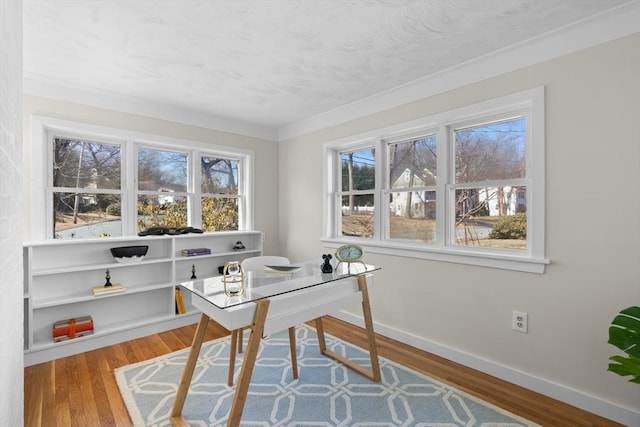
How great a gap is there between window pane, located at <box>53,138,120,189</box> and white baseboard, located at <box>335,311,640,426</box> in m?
3.27

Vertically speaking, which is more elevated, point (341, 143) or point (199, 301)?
point (341, 143)

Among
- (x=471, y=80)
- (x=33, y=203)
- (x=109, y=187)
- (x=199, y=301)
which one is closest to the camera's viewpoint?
(x=199, y=301)

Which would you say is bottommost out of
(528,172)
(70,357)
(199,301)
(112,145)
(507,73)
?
(70,357)

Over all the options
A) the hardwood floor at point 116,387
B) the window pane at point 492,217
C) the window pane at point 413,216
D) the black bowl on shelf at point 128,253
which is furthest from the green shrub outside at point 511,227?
the black bowl on shelf at point 128,253

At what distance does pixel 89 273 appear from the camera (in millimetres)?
2969

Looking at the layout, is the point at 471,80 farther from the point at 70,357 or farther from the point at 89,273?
the point at 70,357

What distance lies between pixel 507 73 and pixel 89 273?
4041 mm

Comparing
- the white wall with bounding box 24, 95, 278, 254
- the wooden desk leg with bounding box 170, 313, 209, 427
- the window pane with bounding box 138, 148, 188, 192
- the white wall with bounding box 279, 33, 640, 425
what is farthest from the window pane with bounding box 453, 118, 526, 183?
the window pane with bounding box 138, 148, 188, 192

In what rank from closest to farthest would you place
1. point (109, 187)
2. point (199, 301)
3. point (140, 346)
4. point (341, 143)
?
1. point (199, 301)
2. point (140, 346)
3. point (109, 187)
4. point (341, 143)

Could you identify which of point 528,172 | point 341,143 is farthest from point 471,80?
point 341,143

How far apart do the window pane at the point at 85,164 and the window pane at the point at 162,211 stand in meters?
0.34

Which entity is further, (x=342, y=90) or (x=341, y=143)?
(x=341, y=143)

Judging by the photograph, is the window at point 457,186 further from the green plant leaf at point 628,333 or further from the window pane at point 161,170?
the window pane at point 161,170

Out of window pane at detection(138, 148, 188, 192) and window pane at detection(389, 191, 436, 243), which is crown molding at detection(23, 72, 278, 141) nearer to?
window pane at detection(138, 148, 188, 192)
